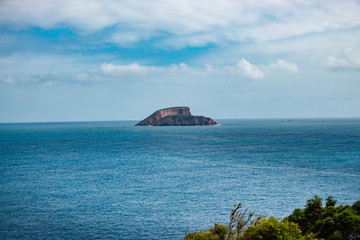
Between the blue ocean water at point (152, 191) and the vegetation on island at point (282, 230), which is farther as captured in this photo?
the blue ocean water at point (152, 191)

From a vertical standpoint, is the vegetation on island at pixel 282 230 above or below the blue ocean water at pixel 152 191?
above

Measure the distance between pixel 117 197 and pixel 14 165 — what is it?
54708mm

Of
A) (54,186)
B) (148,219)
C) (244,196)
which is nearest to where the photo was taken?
(148,219)

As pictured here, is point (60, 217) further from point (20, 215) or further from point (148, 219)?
point (148, 219)

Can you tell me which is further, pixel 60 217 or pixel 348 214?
pixel 60 217

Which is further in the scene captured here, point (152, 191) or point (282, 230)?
point (152, 191)

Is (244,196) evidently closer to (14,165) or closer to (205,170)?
(205,170)

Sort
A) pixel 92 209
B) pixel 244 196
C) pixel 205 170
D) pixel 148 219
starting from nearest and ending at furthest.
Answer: pixel 148 219 → pixel 92 209 → pixel 244 196 → pixel 205 170

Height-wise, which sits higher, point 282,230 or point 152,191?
point 282,230

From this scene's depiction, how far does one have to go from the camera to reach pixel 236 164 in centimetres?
9481

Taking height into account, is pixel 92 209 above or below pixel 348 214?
below

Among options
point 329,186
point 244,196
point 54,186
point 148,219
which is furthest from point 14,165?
point 329,186

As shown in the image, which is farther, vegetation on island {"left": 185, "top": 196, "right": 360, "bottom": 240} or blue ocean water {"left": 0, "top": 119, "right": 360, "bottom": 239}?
blue ocean water {"left": 0, "top": 119, "right": 360, "bottom": 239}

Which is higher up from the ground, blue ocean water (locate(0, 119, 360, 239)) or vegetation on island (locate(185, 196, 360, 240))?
vegetation on island (locate(185, 196, 360, 240))
